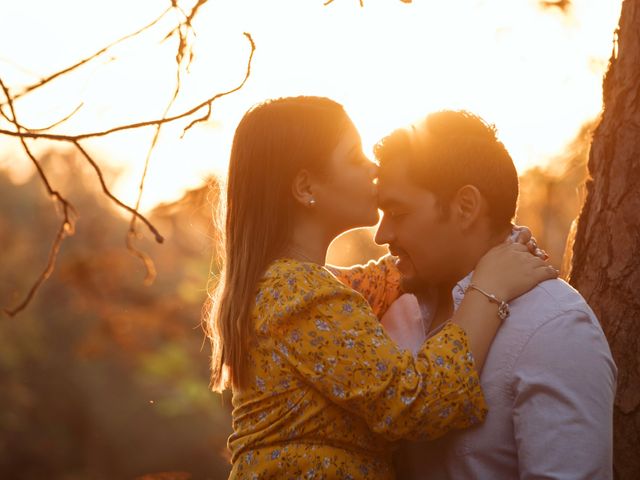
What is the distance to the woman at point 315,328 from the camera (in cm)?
231

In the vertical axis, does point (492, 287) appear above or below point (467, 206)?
below

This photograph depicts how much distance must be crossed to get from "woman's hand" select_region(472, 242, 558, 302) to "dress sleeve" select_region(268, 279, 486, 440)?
6.1 inches

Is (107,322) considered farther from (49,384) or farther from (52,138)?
(52,138)

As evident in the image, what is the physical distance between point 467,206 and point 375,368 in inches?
22.6

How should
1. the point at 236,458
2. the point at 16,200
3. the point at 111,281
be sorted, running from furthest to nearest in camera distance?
the point at 16,200, the point at 111,281, the point at 236,458

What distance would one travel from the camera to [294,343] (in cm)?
242

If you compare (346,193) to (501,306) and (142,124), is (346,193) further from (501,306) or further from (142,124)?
(142,124)

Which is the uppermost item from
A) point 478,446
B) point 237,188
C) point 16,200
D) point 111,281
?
point 16,200

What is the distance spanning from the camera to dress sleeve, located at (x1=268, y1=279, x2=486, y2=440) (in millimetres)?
2277

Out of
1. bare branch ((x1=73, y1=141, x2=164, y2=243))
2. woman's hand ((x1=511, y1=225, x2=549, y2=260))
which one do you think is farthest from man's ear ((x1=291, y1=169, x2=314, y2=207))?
bare branch ((x1=73, y1=141, x2=164, y2=243))

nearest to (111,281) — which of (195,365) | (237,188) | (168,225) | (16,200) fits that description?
(168,225)

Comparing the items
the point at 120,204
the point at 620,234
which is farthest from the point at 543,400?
the point at 120,204

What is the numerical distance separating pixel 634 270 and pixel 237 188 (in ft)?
4.06

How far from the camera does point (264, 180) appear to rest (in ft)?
9.00
